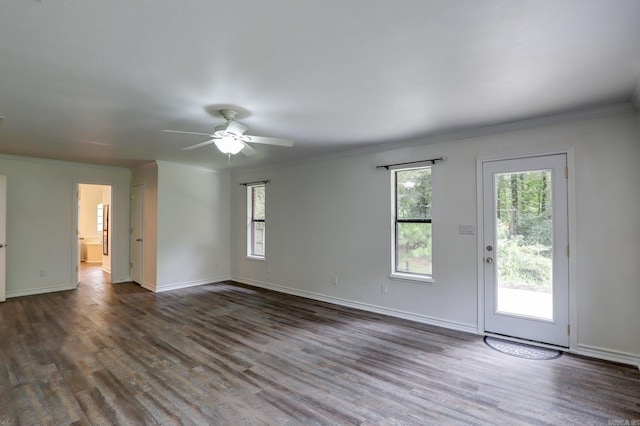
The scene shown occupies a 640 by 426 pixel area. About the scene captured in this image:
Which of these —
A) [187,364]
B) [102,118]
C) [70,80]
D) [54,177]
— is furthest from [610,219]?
[54,177]

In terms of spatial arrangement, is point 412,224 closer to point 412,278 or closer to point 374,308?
A: point 412,278

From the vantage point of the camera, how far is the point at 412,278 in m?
4.20

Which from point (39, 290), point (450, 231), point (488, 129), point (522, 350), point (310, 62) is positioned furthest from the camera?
point (39, 290)

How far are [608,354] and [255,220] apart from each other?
560 centimetres

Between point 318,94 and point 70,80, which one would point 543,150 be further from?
point 70,80

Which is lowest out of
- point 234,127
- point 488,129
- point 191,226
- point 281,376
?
point 281,376

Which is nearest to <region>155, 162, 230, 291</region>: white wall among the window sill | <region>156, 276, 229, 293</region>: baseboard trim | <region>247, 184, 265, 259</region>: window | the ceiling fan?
<region>156, 276, 229, 293</region>: baseboard trim

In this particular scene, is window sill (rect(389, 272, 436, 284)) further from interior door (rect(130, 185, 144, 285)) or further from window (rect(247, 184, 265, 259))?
interior door (rect(130, 185, 144, 285))

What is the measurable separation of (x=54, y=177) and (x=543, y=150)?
7.63 m

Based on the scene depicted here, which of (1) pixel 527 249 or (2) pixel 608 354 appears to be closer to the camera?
(2) pixel 608 354

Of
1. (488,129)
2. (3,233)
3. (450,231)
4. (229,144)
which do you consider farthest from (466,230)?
(3,233)

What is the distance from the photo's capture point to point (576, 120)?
3.14 m

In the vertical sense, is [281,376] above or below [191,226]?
below

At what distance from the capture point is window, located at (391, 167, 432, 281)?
418 cm
